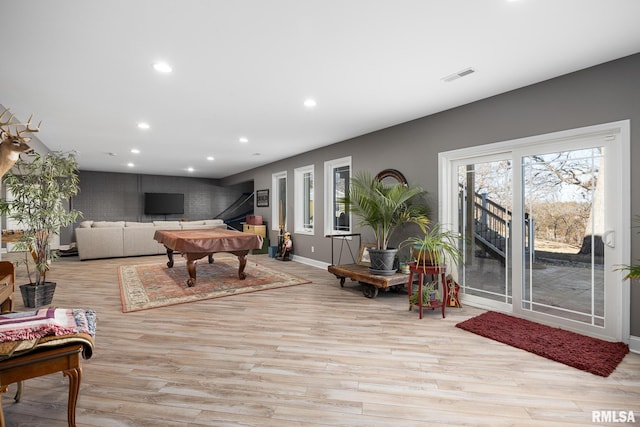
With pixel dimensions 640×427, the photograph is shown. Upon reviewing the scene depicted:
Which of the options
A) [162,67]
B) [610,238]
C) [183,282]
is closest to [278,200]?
[183,282]

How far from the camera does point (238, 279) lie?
195 inches

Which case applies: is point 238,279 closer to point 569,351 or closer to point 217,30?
point 217,30

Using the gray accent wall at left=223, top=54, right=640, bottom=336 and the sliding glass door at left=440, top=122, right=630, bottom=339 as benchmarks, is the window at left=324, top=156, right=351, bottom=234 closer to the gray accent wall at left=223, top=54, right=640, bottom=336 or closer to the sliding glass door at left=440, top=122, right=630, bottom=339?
the gray accent wall at left=223, top=54, right=640, bottom=336

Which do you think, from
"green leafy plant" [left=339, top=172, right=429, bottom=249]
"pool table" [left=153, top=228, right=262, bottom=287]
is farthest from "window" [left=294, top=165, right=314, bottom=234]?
"green leafy plant" [left=339, top=172, right=429, bottom=249]

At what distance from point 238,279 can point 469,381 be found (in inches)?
146

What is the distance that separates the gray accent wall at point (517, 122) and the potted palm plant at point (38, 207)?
13.3 ft

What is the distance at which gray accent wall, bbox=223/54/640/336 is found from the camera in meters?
2.45

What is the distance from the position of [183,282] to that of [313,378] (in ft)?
11.1

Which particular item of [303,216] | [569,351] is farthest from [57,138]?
[569,351]

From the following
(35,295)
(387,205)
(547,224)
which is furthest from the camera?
(387,205)

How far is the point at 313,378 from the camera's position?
6.70 ft

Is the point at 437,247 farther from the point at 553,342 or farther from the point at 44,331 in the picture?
the point at 44,331

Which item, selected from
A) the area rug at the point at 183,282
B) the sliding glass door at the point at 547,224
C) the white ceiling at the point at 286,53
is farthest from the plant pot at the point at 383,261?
the white ceiling at the point at 286,53

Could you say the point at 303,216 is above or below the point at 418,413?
above
